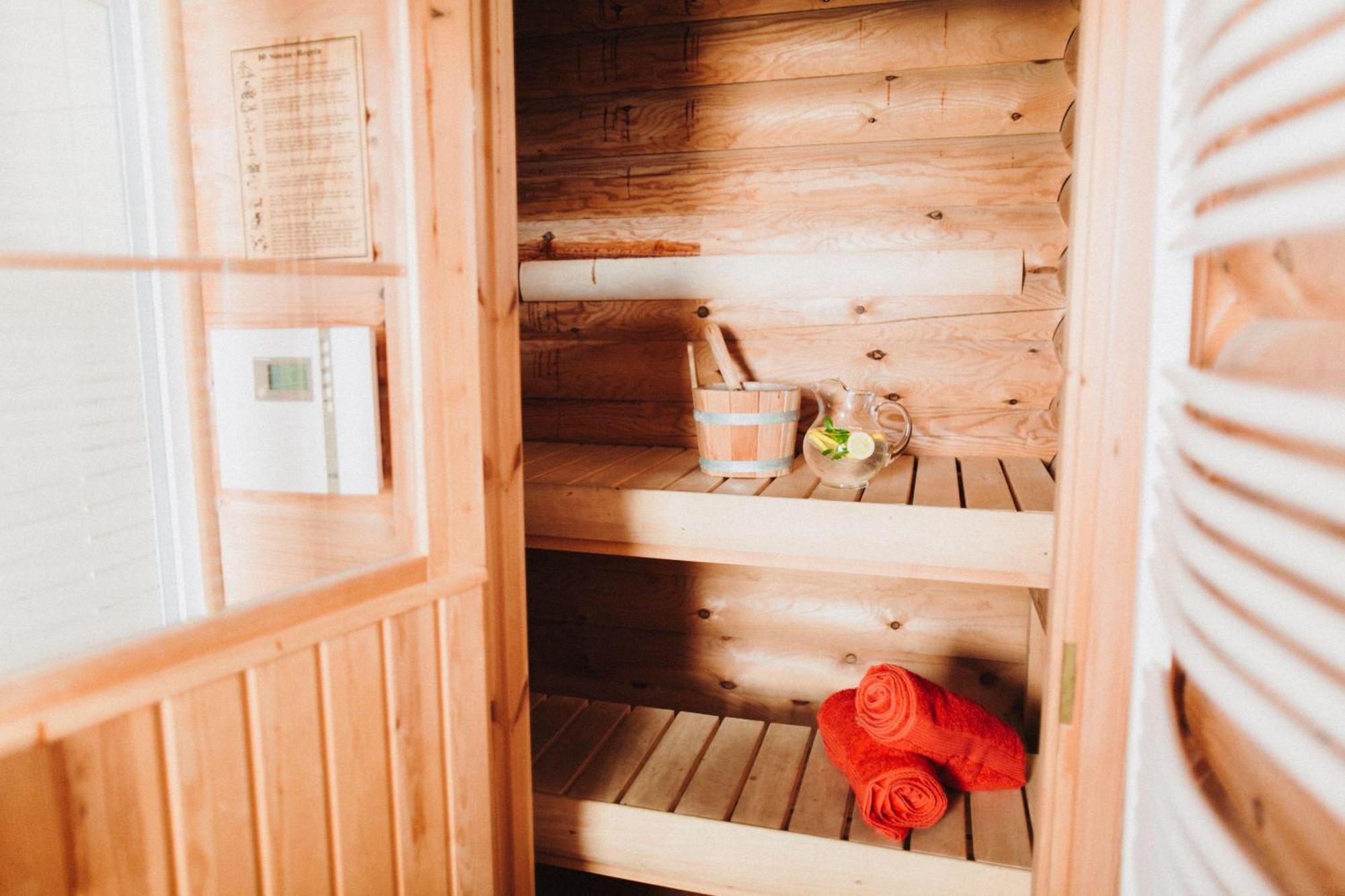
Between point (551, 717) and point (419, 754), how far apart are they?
83cm

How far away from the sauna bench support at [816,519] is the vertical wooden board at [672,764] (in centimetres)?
46

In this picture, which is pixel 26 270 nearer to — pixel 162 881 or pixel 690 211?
pixel 162 881

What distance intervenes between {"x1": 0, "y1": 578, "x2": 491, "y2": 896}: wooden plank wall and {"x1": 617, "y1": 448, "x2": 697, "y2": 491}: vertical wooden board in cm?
47

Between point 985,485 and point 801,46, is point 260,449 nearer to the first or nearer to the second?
point 985,485

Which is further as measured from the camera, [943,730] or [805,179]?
[805,179]

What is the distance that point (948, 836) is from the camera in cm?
151

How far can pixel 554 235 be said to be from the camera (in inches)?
85.9

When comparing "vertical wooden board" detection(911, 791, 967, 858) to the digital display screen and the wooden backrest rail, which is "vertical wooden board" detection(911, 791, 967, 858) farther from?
A: the digital display screen

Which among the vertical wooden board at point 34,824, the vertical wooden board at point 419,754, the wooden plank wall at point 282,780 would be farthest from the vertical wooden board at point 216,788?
the vertical wooden board at point 419,754

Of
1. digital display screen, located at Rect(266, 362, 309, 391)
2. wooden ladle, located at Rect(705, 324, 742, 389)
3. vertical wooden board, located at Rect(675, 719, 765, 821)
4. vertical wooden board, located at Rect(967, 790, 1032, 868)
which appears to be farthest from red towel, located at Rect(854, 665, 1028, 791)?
digital display screen, located at Rect(266, 362, 309, 391)

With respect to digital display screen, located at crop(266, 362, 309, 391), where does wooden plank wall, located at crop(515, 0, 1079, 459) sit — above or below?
above

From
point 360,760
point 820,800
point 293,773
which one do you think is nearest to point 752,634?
point 820,800

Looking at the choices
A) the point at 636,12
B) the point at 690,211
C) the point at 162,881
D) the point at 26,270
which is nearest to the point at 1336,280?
the point at 26,270

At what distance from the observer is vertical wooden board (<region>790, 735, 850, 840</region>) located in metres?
1.54
